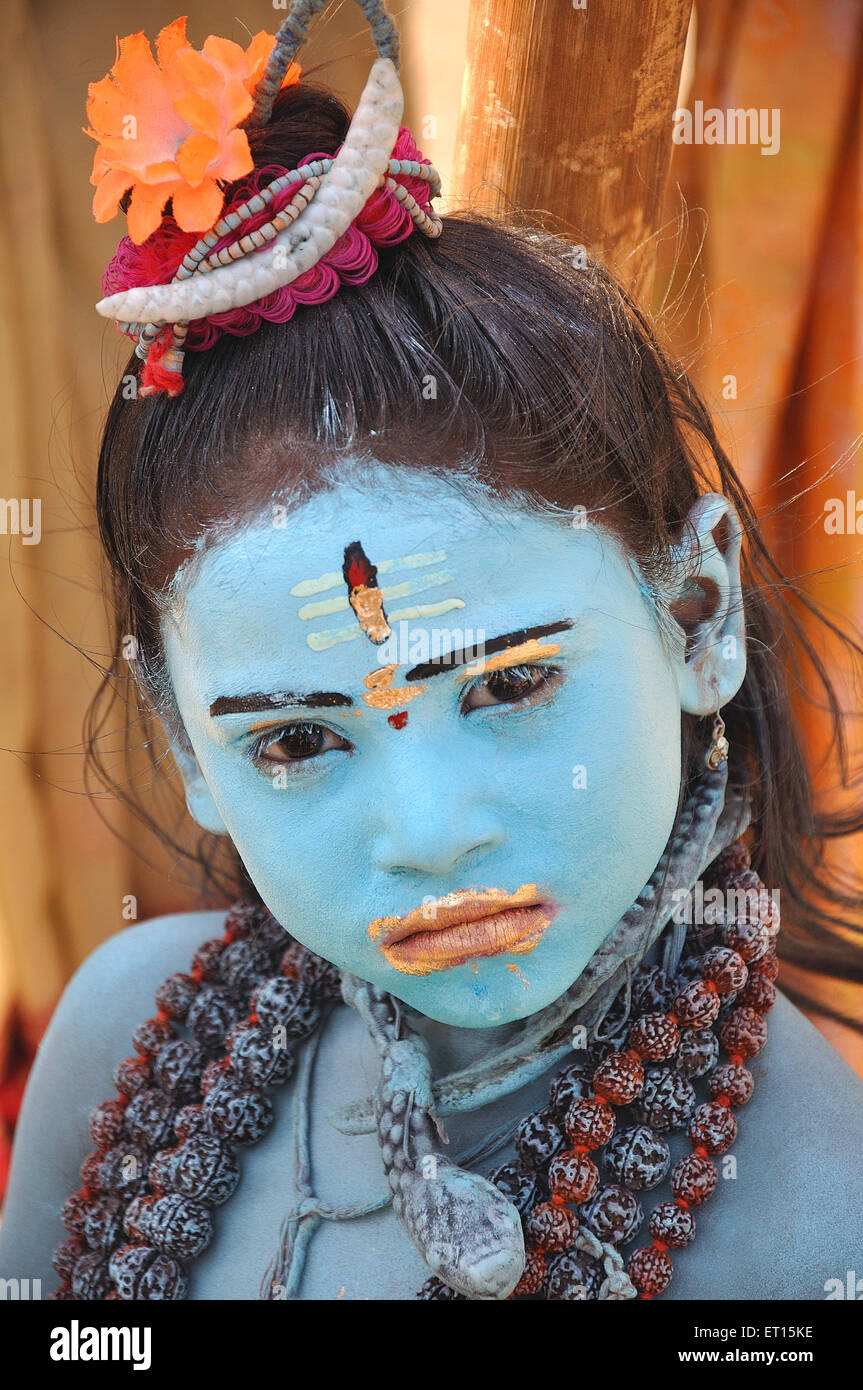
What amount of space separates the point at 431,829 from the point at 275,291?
0.46 m

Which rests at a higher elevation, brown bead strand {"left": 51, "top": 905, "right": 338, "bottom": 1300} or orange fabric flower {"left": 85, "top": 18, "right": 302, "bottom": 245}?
orange fabric flower {"left": 85, "top": 18, "right": 302, "bottom": 245}

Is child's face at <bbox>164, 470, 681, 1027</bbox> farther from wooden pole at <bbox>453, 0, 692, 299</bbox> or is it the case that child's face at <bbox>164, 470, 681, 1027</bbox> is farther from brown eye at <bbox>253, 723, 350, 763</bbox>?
wooden pole at <bbox>453, 0, 692, 299</bbox>

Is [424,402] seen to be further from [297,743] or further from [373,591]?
[297,743]

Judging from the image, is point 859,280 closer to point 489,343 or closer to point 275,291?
point 489,343

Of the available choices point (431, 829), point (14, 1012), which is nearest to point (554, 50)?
point (431, 829)

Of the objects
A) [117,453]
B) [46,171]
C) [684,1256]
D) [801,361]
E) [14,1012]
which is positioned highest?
[46,171]

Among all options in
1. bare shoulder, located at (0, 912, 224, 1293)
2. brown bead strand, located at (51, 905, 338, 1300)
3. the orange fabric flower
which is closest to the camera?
the orange fabric flower

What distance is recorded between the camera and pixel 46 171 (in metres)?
1.82

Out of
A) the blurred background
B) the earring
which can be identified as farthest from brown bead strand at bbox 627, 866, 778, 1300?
the blurred background

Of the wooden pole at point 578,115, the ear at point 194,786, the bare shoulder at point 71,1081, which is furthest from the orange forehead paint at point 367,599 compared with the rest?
the bare shoulder at point 71,1081

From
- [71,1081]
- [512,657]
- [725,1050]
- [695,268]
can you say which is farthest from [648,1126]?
[695,268]

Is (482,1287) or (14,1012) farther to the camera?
(14,1012)

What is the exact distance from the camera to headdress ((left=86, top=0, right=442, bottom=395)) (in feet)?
2.99

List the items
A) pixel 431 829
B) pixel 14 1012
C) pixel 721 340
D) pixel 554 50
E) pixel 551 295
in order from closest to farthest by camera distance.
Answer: pixel 431 829 → pixel 551 295 → pixel 554 50 → pixel 721 340 → pixel 14 1012
